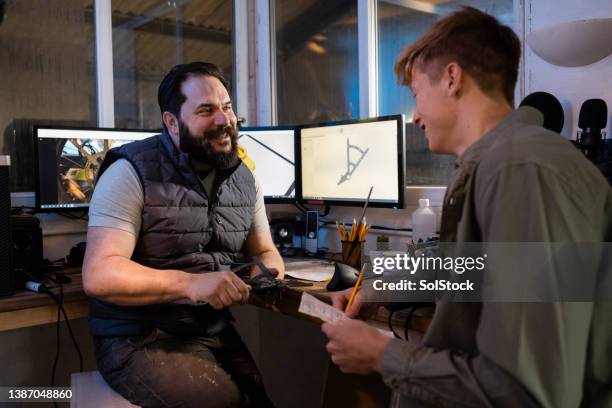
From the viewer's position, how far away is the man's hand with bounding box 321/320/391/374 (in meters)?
0.85

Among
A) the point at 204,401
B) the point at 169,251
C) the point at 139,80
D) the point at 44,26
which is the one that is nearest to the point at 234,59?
the point at 139,80

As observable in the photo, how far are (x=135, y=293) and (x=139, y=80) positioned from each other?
1516 mm

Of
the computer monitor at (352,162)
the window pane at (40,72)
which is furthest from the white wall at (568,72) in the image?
the window pane at (40,72)

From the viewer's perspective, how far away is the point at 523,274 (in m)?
0.69

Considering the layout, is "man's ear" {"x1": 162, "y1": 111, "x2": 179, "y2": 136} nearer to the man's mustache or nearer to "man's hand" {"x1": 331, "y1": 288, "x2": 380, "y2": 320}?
the man's mustache

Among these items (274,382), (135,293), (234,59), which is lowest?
(274,382)

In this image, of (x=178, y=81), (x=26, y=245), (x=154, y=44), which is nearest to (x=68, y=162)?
(x=26, y=245)

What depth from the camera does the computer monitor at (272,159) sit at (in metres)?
2.38

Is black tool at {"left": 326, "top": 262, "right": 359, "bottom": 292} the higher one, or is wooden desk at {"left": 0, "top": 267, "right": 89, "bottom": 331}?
black tool at {"left": 326, "top": 262, "right": 359, "bottom": 292}

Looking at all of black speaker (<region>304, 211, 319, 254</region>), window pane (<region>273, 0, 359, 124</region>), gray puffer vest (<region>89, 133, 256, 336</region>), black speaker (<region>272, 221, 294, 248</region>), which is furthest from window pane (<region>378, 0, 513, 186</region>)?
gray puffer vest (<region>89, 133, 256, 336</region>)

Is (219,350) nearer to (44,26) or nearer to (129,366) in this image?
(129,366)

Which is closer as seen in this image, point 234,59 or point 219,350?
point 219,350

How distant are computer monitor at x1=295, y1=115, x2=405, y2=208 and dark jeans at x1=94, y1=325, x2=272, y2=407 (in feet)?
2.85

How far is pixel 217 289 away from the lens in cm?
142
